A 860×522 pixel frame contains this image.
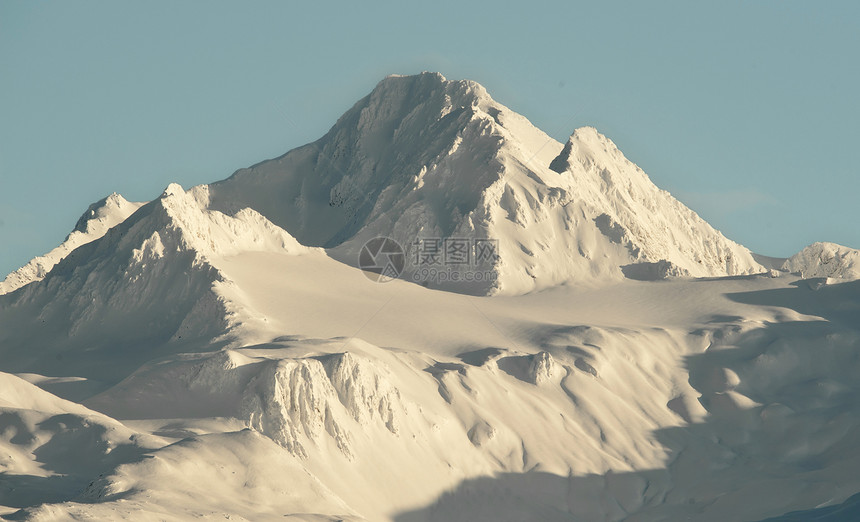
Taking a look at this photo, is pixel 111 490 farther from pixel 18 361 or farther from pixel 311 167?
pixel 311 167

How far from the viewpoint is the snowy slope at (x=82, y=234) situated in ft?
389

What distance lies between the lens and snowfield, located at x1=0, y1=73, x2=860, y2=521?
199ft

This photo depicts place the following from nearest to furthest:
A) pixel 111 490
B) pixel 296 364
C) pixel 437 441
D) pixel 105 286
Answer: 1. pixel 111 490
2. pixel 296 364
3. pixel 437 441
4. pixel 105 286

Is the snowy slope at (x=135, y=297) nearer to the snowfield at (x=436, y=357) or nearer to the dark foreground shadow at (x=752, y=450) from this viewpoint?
the snowfield at (x=436, y=357)

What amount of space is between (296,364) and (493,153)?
5161 centimetres

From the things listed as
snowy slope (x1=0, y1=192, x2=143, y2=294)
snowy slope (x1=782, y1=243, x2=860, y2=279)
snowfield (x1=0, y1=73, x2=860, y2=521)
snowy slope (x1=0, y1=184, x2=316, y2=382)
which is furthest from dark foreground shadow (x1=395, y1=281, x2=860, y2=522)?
snowy slope (x1=0, y1=192, x2=143, y2=294)

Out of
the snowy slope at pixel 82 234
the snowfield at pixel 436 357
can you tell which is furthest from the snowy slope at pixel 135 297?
the snowy slope at pixel 82 234

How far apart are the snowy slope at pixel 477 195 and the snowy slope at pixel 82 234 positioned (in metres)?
9.45

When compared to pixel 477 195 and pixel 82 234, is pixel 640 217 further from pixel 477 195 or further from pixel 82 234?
pixel 82 234

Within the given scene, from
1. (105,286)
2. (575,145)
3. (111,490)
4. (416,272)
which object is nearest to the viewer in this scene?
(111,490)

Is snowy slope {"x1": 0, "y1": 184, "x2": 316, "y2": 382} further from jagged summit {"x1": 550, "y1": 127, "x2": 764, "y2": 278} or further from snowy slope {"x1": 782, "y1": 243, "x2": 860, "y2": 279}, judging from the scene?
snowy slope {"x1": 782, "y1": 243, "x2": 860, "y2": 279}

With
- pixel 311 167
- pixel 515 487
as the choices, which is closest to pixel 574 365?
pixel 515 487

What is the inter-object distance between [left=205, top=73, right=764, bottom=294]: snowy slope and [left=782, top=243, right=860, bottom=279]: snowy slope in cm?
605

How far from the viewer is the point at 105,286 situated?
9900 centimetres
